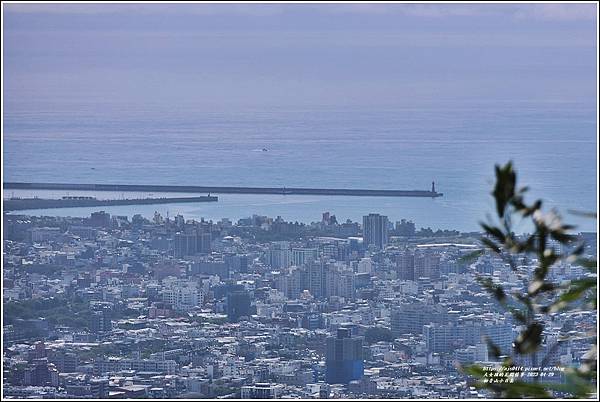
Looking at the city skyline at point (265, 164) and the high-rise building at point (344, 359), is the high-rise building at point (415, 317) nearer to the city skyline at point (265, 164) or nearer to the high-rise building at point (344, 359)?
the city skyline at point (265, 164)

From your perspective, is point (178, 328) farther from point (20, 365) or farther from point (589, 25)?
point (589, 25)

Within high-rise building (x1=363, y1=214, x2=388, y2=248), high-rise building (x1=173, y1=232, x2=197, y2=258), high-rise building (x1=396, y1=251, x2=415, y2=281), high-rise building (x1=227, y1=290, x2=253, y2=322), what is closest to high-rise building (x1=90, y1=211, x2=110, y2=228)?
high-rise building (x1=173, y1=232, x2=197, y2=258)

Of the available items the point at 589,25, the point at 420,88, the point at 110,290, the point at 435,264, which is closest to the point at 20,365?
the point at 110,290

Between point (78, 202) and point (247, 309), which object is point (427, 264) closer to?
point (247, 309)

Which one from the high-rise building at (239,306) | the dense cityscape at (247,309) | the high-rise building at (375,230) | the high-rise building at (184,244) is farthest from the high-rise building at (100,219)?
the high-rise building at (375,230)

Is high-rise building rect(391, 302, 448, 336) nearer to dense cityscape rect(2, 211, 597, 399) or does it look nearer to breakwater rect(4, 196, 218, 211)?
dense cityscape rect(2, 211, 597, 399)

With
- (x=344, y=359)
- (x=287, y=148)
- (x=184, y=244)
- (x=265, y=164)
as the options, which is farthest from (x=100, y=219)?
(x=344, y=359)
